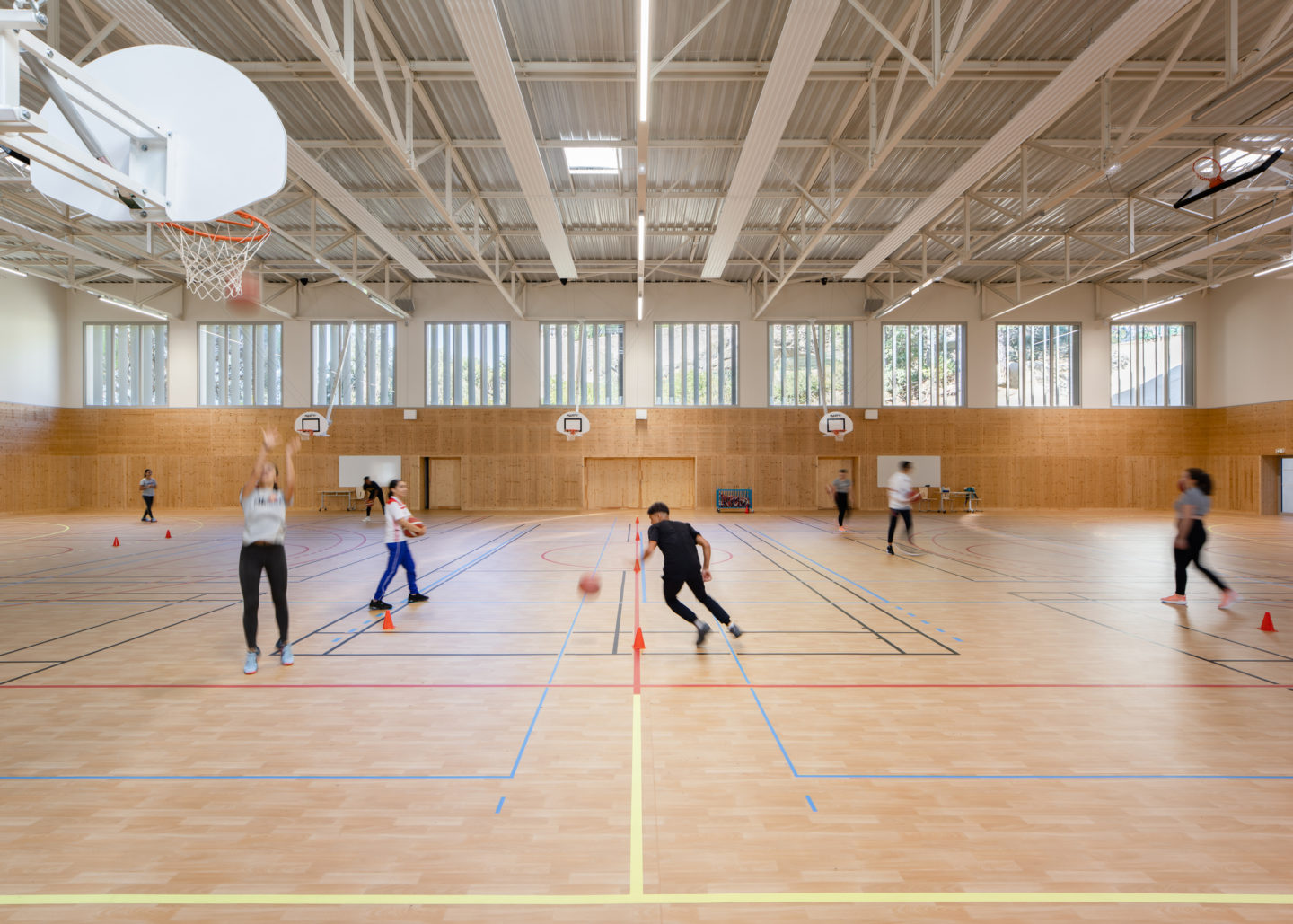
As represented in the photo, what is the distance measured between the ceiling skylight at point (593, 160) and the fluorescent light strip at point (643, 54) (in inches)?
219

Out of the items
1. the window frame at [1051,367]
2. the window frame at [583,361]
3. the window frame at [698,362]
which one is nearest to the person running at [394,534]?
the window frame at [583,361]

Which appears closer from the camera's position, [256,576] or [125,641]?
[256,576]

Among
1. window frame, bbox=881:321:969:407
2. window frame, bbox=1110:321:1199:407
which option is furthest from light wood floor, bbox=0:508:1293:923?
window frame, bbox=1110:321:1199:407

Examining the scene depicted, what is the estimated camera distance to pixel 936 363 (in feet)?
85.6

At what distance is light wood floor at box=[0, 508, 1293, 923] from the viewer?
113 inches

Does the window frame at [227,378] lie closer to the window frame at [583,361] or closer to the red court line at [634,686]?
the window frame at [583,361]

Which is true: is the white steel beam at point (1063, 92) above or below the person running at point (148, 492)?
above

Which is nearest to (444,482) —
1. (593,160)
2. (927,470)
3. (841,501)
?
(593,160)

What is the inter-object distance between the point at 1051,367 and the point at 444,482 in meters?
26.4

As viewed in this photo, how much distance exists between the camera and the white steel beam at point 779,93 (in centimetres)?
884

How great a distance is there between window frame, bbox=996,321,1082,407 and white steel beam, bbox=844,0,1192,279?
1197 centimetres

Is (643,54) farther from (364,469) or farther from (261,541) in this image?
(364,469)

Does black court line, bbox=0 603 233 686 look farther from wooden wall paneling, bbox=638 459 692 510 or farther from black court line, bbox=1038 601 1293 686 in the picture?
wooden wall paneling, bbox=638 459 692 510

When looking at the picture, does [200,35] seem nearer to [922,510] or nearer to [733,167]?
[733,167]
